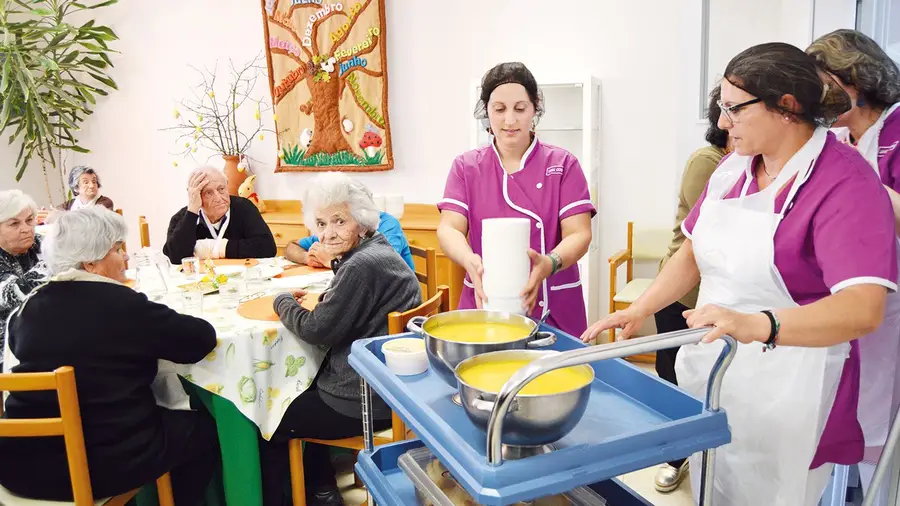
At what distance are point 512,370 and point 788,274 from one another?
1.98ft

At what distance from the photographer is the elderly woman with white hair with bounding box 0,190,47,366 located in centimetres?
243

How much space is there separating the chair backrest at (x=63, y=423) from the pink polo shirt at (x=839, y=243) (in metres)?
1.57

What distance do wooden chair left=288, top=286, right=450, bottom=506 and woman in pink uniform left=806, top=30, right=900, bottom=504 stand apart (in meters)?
1.13

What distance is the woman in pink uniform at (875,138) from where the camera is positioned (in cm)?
154

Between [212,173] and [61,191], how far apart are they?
347 centimetres

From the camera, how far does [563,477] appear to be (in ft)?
2.83

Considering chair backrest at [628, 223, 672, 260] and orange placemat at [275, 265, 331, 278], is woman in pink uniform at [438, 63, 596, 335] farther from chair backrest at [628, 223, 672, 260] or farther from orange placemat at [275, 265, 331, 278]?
chair backrest at [628, 223, 672, 260]

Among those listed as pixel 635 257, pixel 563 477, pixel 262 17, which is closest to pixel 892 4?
pixel 635 257

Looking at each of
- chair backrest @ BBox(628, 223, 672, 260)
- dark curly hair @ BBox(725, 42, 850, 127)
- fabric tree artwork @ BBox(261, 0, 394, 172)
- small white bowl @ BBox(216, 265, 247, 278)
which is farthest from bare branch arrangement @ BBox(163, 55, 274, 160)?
dark curly hair @ BBox(725, 42, 850, 127)

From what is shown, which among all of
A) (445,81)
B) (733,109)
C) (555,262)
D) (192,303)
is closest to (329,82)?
(445,81)

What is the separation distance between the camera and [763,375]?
1294mm

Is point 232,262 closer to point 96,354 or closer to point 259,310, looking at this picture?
point 259,310

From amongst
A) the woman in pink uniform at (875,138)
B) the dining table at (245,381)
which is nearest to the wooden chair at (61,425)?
the dining table at (245,381)

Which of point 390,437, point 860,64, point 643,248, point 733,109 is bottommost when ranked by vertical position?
point 390,437
